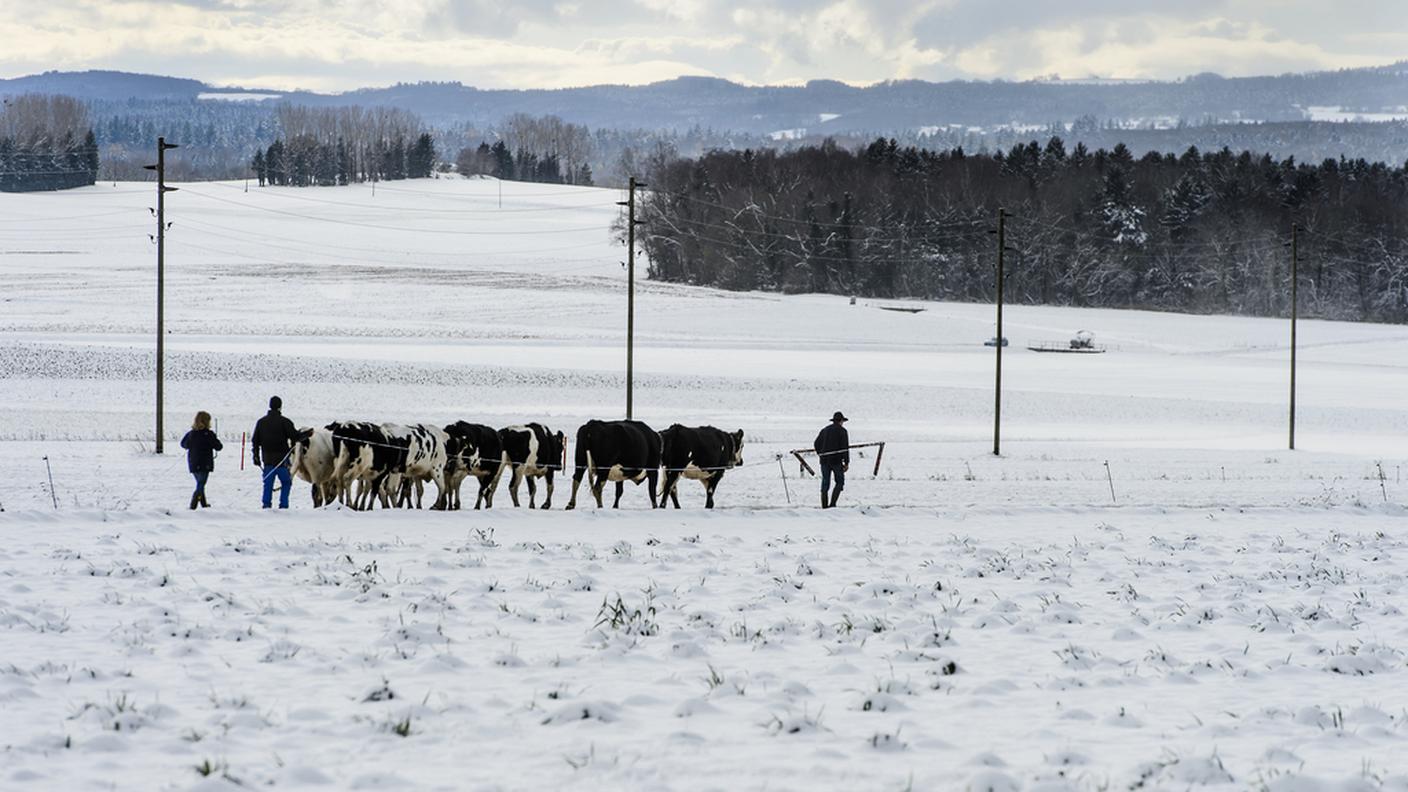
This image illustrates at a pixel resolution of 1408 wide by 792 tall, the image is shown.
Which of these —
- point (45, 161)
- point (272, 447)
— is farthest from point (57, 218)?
point (272, 447)

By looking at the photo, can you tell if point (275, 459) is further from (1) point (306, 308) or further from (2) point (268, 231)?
(2) point (268, 231)

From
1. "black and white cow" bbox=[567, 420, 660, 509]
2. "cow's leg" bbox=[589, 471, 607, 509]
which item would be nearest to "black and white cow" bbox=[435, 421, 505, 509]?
"black and white cow" bbox=[567, 420, 660, 509]

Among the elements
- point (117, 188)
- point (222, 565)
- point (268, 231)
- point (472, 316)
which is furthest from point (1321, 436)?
point (117, 188)

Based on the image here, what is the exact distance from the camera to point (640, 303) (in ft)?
294

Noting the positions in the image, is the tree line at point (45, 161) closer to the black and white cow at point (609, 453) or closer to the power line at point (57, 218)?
the power line at point (57, 218)

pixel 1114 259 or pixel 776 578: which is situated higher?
pixel 1114 259

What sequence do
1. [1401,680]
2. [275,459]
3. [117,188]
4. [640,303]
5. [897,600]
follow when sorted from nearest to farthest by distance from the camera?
1. [1401,680]
2. [897,600]
3. [275,459]
4. [640,303]
5. [117,188]

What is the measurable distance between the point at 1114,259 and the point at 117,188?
5222 inches

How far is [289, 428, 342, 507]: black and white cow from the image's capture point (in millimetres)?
22484

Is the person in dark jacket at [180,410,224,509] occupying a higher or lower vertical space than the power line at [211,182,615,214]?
lower

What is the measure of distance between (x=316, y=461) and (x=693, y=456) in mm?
6742

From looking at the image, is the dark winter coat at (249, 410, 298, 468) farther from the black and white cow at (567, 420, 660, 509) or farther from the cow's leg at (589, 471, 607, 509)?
the cow's leg at (589, 471, 607, 509)

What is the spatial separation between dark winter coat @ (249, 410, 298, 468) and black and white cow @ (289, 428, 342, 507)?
0.33 metres

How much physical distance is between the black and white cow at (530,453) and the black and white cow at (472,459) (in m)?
0.24
